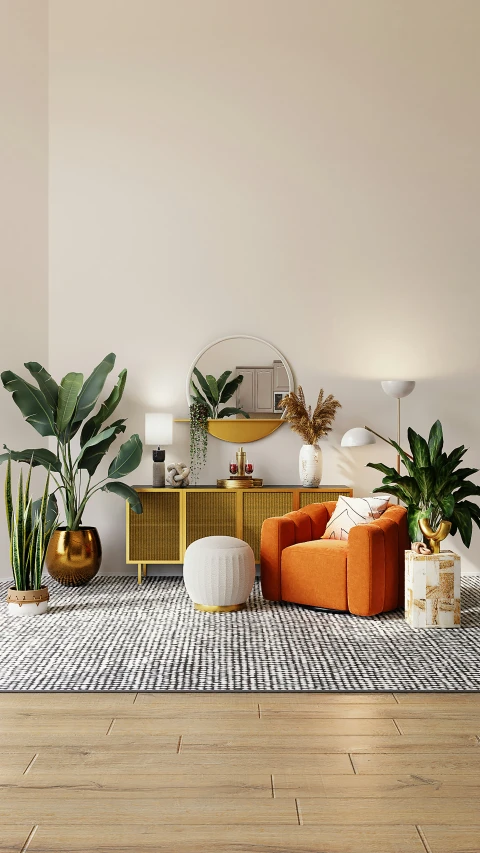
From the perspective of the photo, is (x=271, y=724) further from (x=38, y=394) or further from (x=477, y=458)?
(x=477, y=458)

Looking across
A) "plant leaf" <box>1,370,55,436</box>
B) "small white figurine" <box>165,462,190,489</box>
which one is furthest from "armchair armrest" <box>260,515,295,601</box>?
"plant leaf" <box>1,370,55,436</box>

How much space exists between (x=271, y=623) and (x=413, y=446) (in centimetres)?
135

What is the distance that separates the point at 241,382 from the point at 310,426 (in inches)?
26.8

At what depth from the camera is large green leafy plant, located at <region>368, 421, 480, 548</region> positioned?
14.5 ft

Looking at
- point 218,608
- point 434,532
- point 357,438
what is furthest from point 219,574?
point 357,438

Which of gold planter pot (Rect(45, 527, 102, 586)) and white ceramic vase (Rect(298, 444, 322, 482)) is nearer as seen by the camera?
gold planter pot (Rect(45, 527, 102, 586))

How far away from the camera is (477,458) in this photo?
6113 mm

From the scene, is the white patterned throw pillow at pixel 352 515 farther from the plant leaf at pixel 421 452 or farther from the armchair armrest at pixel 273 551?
the plant leaf at pixel 421 452

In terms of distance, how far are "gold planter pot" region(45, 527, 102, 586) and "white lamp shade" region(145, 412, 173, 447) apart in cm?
84

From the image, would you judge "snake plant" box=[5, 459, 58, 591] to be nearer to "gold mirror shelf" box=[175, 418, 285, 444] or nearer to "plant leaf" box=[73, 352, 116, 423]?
"plant leaf" box=[73, 352, 116, 423]

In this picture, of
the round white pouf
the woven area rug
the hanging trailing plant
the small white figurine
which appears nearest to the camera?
the woven area rug

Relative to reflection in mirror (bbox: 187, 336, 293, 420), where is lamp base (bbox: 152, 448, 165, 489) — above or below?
below

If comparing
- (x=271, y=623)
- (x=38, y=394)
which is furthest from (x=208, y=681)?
(x=38, y=394)

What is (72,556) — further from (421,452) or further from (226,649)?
(421,452)
